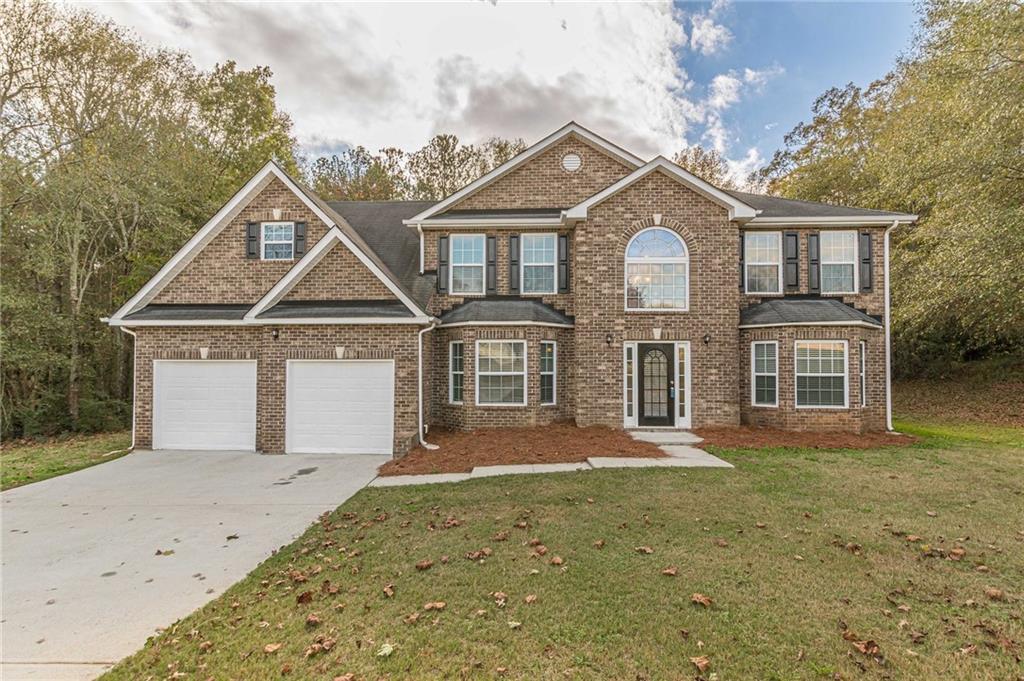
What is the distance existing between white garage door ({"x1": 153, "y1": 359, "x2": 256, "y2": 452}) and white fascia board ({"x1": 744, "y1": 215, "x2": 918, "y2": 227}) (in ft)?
45.4

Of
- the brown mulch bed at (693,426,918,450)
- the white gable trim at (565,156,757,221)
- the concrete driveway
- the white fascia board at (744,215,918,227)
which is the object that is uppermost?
the white gable trim at (565,156,757,221)

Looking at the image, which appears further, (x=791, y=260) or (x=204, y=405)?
(x=791, y=260)

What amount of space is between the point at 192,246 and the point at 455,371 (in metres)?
7.63

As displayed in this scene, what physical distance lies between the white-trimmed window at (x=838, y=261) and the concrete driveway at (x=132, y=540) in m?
12.7

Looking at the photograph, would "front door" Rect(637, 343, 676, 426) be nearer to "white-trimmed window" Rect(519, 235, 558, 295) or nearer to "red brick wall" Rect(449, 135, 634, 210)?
"white-trimmed window" Rect(519, 235, 558, 295)

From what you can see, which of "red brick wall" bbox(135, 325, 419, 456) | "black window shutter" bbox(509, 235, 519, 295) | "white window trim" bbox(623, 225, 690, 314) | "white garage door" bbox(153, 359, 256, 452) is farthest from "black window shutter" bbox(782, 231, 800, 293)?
"white garage door" bbox(153, 359, 256, 452)

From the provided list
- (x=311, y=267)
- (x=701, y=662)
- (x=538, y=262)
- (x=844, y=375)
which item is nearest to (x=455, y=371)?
(x=538, y=262)

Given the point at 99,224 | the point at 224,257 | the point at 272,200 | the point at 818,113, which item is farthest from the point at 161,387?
the point at 818,113

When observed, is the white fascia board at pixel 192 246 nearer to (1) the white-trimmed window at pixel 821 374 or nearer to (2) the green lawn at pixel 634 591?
(2) the green lawn at pixel 634 591

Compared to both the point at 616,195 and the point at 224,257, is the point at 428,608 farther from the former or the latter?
the point at 224,257

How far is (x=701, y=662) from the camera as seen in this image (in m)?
3.01

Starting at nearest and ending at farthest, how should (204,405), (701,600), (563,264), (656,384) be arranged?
(701,600)
(204,405)
(656,384)
(563,264)

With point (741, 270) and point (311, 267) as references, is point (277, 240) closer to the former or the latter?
point (311, 267)

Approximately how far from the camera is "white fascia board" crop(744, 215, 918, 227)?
1209cm
